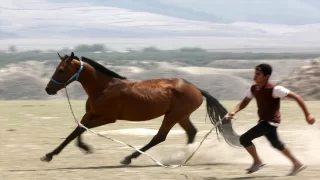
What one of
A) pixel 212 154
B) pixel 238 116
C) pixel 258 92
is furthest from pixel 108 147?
pixel 238 116

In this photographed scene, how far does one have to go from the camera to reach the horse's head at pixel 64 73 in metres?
13.0

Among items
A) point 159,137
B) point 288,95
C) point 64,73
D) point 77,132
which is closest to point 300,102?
point 288,95

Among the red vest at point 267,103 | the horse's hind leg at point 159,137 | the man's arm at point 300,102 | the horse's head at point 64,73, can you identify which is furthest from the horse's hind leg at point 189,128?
the man's arm at point 300,102

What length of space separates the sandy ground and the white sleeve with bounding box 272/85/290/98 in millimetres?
1109

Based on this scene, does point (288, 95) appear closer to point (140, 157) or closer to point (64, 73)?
point (64, 73)

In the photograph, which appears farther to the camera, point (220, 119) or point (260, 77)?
point (220, 119)

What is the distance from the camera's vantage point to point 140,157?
46.1 ft

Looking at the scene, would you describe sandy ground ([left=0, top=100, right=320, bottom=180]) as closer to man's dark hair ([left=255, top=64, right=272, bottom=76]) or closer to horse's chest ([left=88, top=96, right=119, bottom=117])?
horse's chest ([left=88, top=96, right=119, bottom=117])

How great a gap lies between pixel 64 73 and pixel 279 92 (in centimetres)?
366

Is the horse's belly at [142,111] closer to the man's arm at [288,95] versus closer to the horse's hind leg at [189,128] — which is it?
the horse's hind leg at [189,128]

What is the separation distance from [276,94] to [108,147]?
5.46 metres

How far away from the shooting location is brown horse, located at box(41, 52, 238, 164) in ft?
42.9

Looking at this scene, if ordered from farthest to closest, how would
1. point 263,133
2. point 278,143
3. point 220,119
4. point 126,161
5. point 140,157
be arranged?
point 140,157
point 220,119
point 126,161
point 278,143
point 263,133

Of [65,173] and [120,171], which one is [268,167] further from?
[65,173]
